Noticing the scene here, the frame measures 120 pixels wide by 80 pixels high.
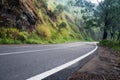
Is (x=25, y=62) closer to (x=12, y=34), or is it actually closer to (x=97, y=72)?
(x=97, y=72)

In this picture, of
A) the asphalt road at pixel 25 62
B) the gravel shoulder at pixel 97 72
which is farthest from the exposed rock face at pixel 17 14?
the gravel shoulder at pixel 97 72

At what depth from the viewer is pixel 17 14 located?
27922mm

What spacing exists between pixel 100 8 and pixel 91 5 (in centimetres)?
201

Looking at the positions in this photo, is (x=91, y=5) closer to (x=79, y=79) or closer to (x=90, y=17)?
(x=90, y=17)

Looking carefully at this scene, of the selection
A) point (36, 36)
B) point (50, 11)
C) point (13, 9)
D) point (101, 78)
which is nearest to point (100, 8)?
point (50, 11)

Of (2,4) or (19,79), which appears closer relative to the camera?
(19,79)

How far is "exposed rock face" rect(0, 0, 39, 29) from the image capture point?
25.7 m

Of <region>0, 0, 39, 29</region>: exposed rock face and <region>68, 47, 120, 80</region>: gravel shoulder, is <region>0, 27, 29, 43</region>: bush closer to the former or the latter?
<region>0, 0, 39, 29</region>: exposed rock face

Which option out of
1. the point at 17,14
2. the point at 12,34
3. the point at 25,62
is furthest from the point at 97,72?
the point at 17,14

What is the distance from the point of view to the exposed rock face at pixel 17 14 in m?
25.7

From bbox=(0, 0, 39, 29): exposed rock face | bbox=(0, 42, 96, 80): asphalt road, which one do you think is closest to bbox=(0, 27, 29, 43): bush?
bbox=(0, 0, 39, 29): exposed rock face

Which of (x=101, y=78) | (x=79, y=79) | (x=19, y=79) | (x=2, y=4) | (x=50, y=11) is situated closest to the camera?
(x=19, y=79)

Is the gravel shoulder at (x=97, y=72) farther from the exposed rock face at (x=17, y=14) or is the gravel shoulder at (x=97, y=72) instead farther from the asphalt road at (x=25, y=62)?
the exposed rock face at (x=17, y=14)

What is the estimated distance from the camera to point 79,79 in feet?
19.6
